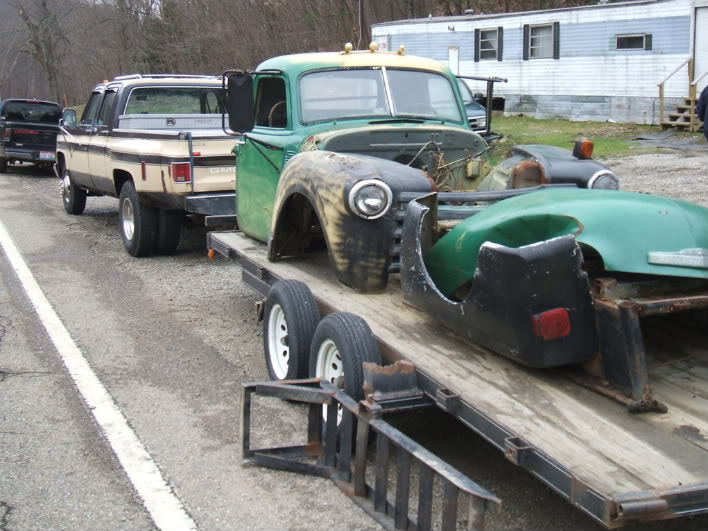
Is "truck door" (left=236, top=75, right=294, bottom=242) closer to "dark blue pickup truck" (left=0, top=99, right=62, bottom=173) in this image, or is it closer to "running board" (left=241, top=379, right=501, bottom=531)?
"running board" (left=241, top=379, right=501, bottom=531)

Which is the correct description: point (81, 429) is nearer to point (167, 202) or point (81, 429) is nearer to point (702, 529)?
point (702, 529)

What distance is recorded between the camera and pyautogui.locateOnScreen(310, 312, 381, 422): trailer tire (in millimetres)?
4223

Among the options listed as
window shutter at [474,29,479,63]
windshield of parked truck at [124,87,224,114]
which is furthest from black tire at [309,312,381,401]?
window shutter at [474,29,479,63]

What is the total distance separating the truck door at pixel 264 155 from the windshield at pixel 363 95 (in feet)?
0.67

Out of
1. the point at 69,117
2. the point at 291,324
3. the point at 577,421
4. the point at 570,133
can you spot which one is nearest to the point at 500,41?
the point at 570,133

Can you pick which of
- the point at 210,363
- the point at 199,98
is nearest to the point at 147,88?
the point at 199,98

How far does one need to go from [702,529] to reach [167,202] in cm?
702

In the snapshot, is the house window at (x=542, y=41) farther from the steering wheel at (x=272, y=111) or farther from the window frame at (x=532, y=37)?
the steering wheel at (x=272, y=111)

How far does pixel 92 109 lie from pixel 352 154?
7.13m

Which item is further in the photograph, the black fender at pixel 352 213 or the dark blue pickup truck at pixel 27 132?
the dark blue pickup truck at pixel 27 132

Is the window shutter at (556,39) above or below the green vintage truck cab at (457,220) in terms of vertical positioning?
above

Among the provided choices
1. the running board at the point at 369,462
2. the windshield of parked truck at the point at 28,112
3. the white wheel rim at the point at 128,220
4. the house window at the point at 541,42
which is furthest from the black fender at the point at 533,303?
the house window at the point at 541,42

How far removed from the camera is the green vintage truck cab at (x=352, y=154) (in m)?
5.00

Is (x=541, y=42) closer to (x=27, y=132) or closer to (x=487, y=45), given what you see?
(x=487, y=45)
